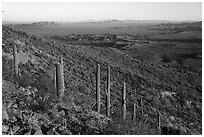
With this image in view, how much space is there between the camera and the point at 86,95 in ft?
59.5

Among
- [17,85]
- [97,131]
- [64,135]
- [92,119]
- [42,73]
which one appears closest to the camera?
[64,135]

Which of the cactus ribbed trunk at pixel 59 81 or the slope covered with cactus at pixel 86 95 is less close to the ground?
the cactus ribbed trunk at pixel 59 81

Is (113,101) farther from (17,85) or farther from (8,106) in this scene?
(8,106)

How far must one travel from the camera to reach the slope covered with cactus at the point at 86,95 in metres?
9.48

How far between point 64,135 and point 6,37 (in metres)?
19.6

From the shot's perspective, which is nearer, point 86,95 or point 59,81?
point 59,81

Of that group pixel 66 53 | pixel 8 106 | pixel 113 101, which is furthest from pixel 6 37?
pixel 8 106

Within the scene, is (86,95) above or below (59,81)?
below

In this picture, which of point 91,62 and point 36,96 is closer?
point 36,96

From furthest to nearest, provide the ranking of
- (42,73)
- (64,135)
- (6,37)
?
(6,37), (42,73), (64,135)

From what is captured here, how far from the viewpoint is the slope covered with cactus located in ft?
31.1

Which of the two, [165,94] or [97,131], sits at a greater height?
[97,131]

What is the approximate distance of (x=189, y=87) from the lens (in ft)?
105

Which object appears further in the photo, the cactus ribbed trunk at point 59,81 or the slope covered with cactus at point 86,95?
the cactus ribbed trunk at point 59,81
